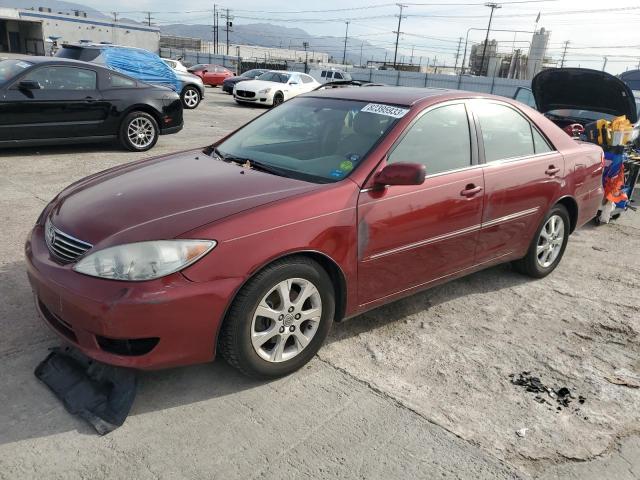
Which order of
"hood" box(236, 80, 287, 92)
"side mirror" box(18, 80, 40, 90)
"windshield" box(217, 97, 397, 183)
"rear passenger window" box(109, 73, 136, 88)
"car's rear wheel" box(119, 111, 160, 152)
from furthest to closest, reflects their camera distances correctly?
1. "hood" box(236, 80, 287, 92)
2. "car's rear wheel" box(119, 111, 160, 152)
3. "rear passenger window" box(109, 73, 136, 88)
4. "side mirror" box(18, 80, 40, 90)
5. "windshield" box(217, 97, 397, 183)

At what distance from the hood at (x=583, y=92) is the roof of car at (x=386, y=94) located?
4352mm

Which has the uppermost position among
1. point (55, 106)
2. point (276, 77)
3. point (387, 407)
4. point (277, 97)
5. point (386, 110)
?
point (386, 110)

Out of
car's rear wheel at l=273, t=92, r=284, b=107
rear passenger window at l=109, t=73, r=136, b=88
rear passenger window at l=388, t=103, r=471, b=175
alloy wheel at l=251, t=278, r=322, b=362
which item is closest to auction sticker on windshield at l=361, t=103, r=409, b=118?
rear passenger window at l=388, t=103, r=471, b=175

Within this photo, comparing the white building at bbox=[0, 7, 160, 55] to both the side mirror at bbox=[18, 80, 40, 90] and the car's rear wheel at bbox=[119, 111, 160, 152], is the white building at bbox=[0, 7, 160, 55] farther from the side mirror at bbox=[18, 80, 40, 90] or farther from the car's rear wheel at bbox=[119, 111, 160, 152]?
the side mirror at bbox=[18, 80, 40, 90]

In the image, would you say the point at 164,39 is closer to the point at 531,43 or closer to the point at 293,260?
the point at 531,43

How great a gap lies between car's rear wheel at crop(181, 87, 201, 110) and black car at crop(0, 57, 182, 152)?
319 inches

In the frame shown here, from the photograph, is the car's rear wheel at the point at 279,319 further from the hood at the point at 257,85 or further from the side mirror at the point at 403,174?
the hood at the point at 257,85

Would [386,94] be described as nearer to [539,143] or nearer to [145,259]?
[539,143]

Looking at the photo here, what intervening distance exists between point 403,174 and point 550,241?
2.28 metres

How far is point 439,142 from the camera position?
361 cm

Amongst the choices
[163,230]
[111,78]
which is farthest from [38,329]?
[111,78]

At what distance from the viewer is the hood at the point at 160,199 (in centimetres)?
262

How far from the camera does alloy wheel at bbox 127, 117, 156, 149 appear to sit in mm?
8773

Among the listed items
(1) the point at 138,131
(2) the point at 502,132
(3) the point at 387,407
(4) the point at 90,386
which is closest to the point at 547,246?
(2) the point at 502,132
